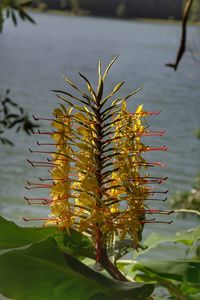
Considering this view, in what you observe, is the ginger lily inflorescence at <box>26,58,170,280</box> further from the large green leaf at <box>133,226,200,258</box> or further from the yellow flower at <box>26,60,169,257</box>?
the large green leaf at <box>133,226,200,258</box>

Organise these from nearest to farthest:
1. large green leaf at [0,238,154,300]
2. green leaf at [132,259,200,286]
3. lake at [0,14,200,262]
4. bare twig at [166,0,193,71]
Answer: large green leaf at [0,238,154,300]
green leaf at [132,259,200,286]
bare twig at [166,0,193,71]
lake at [0,14,200,262]

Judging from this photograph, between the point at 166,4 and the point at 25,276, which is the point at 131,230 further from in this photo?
the point at 166,4

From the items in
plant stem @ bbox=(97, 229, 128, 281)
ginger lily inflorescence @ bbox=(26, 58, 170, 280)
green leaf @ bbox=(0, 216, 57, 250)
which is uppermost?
ginger lily inflorescence @ bbox=(26, 58, 170, 280)

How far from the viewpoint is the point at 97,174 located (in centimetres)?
63

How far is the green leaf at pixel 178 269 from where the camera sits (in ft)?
2.41

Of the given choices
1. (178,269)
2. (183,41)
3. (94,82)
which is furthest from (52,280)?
(94,82)

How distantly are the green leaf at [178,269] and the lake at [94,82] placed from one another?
19 cm

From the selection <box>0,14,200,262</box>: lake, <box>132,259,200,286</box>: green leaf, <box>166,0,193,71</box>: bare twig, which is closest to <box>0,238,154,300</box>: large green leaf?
<box>132,259,200,286</box>: green leaf

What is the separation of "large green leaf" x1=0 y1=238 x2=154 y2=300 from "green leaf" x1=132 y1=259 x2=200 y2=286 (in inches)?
6.3

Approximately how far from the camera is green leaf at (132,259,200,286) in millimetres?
736

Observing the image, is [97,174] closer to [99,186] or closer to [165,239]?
[99,186]

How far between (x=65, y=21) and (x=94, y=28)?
406cm

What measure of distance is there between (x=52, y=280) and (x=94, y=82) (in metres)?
14.7

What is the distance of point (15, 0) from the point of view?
9.17 ft
